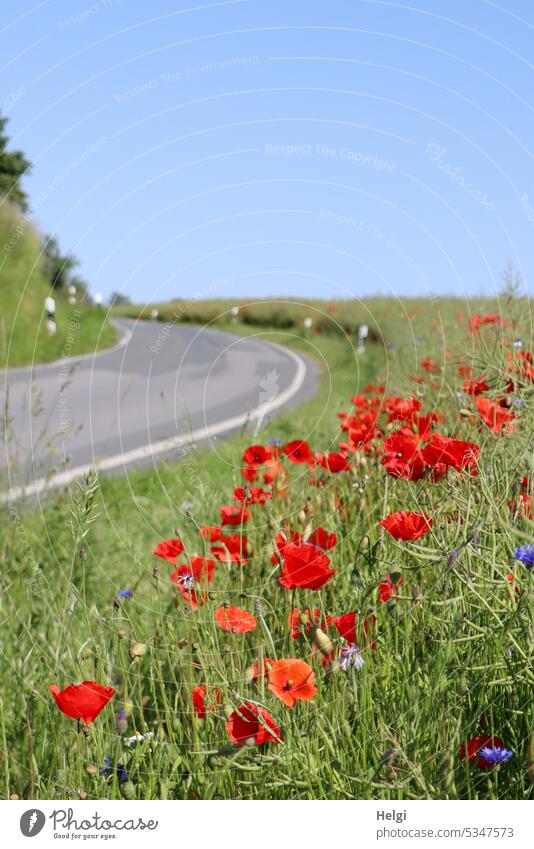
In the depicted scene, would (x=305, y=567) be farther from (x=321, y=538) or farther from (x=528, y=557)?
(x=321, y=538)

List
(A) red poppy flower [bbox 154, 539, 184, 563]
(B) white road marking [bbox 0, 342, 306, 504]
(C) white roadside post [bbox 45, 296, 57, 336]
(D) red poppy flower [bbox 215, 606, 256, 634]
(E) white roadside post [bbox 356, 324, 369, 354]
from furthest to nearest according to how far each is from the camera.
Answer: (E) white roadside post [bbox 356, 324, 369, 354]
(B) white road marking [bbox 0, 342, 306, 504]
(C) white roadside post [bbox 45, 296, 57, 336]
(A) red poppy flower [bbox 154, 539, 184, 563]
(D) red poppy flower [bbox 215, 606, 256, 634]

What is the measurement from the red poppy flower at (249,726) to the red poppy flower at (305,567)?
0.75ft

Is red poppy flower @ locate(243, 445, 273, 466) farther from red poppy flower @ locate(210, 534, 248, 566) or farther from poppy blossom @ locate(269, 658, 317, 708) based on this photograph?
poppy blossom @ locate(269, 658, 317, 708)

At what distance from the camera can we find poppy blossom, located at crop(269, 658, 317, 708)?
4.80ft

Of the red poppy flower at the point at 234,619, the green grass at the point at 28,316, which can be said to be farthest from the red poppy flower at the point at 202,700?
the green grass at the point at 28,316

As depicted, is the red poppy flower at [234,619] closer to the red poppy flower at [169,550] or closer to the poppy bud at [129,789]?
the red poppy flower at [169,550]

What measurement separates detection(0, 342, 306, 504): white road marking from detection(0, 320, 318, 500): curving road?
0.04 feet

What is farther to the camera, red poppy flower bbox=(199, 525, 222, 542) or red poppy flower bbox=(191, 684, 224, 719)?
red poppy flower bbox=(199, 525, 222, 542)

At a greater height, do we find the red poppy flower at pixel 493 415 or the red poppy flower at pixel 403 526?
the red poppy flower at pixel 493 415

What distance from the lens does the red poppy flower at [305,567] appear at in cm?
150

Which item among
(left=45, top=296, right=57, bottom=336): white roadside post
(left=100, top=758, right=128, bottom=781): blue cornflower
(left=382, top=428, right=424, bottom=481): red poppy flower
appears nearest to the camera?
(left=100, top=758, right=128, bottom=781): blue cornflower

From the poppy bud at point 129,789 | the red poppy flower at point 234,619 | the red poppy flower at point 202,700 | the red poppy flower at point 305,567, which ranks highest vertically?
the red poppy flower at point 305,567

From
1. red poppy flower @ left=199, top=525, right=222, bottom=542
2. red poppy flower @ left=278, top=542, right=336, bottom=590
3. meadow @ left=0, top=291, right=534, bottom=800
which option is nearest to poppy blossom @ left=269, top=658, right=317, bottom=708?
meadow @ left=0, top=291, right=534, bottom=800

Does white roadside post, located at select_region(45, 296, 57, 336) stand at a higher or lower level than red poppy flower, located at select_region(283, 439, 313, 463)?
higher
